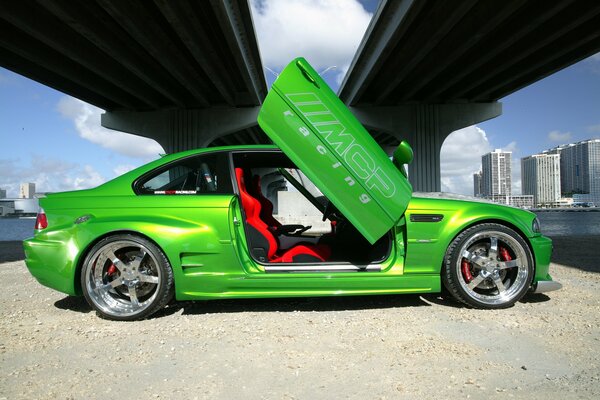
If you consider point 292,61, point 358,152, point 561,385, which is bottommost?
point 561,385

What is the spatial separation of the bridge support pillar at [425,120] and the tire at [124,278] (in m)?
21.2

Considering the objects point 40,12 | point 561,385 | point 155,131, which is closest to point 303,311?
point 561,385

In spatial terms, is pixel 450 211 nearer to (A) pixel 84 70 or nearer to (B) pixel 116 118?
(A) pixel 84 70

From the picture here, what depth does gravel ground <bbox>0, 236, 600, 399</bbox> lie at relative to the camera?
1867mm

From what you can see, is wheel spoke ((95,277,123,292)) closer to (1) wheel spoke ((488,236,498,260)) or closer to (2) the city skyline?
(1) wheel spoke ((488,236,498,260))

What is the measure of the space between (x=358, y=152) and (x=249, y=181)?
4.40 ft

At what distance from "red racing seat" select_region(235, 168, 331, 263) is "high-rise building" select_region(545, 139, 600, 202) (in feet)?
302

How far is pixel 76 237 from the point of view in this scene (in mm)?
2947

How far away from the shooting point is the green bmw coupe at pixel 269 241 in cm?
292

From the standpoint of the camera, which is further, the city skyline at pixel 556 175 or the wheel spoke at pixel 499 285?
the city skyline at pixel 556 175

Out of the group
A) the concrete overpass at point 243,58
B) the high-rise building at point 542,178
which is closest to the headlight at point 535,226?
the concrete overpass at point 243,58

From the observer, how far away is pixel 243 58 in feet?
49.9

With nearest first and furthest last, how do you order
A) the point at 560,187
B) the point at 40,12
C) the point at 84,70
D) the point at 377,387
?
the point at 377,387, the point at 40,12, the point at 84,70, the point at 560,187

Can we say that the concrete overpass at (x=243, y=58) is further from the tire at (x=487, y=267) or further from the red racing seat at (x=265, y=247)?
the tire at (x=487, y=267)
